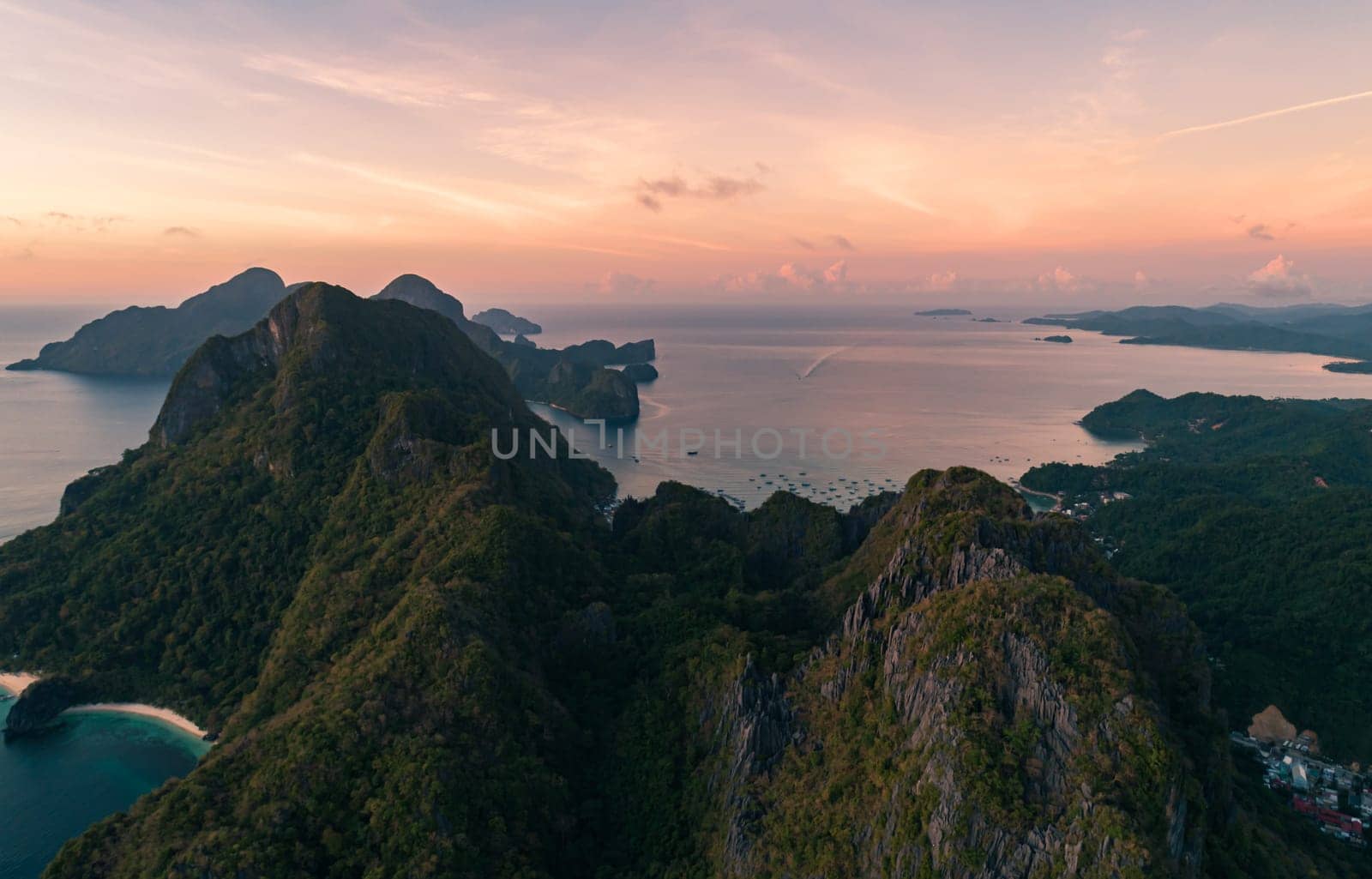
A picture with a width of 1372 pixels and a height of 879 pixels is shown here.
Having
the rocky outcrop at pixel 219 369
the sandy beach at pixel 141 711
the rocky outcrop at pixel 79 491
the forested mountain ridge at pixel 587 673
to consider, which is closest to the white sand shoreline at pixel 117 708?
the sandy beach at pixel 141 711

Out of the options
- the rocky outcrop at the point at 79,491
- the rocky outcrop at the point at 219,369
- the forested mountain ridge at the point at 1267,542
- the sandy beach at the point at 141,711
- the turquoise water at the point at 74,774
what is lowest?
the turquoise water at the point at 74,774

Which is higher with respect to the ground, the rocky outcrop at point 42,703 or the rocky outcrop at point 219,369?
the rocky outcrop at point 219,369

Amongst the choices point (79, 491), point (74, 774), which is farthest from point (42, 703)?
point (79, 491)

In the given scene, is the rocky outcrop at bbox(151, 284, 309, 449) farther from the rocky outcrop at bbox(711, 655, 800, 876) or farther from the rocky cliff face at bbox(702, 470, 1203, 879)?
the rocky cliff face at bbox(702, 470, 1203, 879)

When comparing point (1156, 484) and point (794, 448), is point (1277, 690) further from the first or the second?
point (794, 448)

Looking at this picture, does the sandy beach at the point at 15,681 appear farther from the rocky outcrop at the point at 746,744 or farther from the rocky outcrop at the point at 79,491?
the rocky outcrop at the point at 746,744

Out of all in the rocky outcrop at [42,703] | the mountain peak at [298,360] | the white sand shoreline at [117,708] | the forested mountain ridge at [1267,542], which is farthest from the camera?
the mountain peak at [298,360]

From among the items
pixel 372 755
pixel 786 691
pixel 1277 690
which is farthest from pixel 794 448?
pixel 372 755
